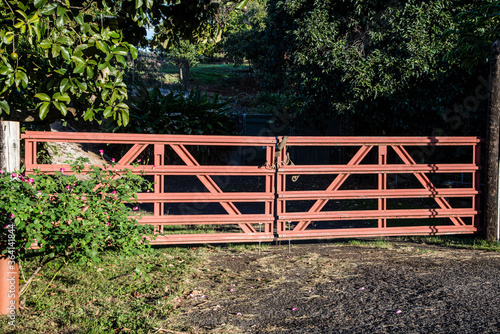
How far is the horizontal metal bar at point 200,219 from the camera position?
21.1ft

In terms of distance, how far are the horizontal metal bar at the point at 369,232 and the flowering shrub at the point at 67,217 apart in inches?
110

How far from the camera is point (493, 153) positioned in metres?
7.28

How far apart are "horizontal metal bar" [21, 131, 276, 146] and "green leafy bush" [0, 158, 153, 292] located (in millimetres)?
1132

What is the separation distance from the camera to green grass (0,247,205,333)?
163 inches

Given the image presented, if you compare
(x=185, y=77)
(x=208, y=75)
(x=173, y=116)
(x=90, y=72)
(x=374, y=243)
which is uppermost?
(x=208, y=75)

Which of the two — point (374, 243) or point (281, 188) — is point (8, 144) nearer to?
point (281, 188)

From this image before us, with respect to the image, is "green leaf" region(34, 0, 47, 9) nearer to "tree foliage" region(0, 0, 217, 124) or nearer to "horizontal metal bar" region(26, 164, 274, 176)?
"tree foliage" region(0, 0, 217, 124)

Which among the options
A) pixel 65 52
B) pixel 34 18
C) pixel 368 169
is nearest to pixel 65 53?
pixel 65 52

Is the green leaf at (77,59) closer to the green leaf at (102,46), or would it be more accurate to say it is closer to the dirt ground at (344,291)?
the green leaf at (102,46)

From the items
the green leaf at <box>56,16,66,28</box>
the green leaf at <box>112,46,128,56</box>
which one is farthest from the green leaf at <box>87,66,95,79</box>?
the green leaf at <box>56,16,66,28</box>

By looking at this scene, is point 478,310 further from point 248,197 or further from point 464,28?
point 464,28

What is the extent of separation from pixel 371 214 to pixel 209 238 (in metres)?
2.70

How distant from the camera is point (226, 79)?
43844 millimetres

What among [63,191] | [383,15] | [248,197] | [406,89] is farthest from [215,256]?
[383,15]
